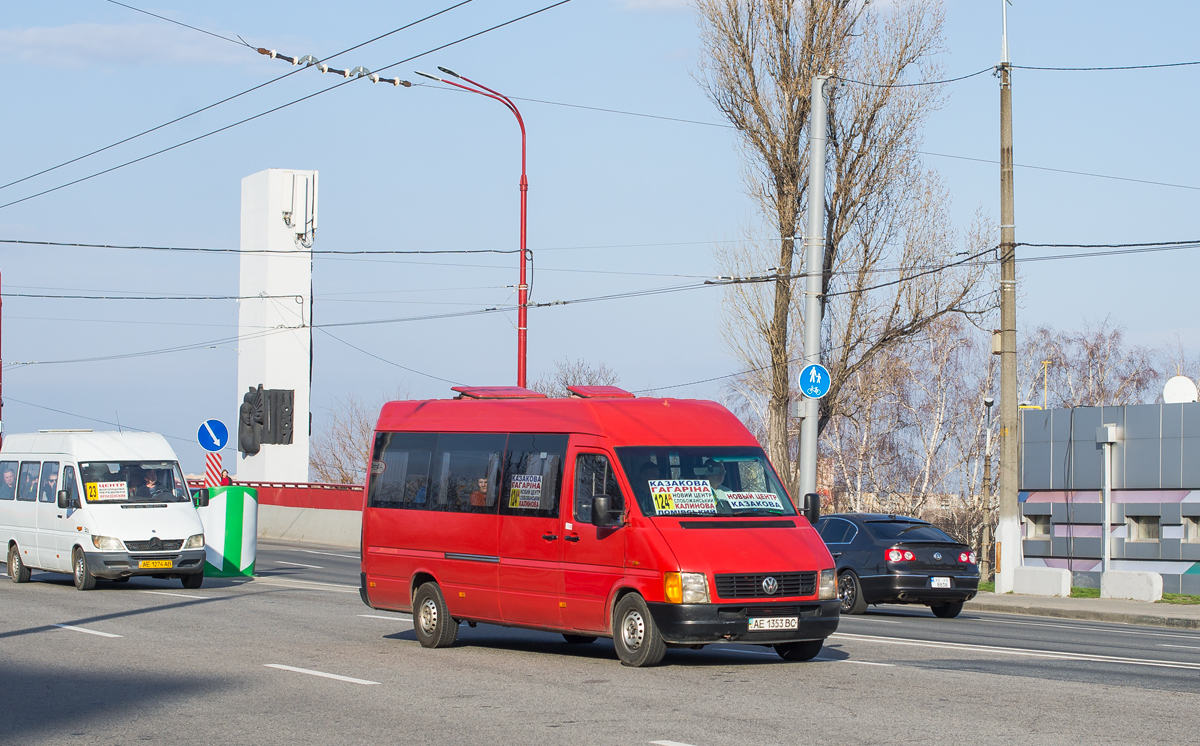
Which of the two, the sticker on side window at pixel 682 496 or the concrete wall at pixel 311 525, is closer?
the sticker on side window at pixel 682 496

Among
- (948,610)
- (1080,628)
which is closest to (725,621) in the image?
(1080,628)

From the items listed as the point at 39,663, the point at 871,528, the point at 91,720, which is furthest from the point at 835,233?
the point at 91,720

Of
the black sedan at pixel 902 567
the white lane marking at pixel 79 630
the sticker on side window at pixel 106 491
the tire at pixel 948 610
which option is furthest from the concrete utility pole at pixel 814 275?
the white lane marking at pixel 79 630

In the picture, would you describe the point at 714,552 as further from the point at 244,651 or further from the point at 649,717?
the point at 244,651

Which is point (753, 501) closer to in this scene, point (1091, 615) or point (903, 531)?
point (903, 531)

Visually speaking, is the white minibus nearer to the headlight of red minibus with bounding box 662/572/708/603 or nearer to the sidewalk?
A: the headlight of red minibus with bounding box 662/572/708/603

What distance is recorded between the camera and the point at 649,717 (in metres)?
9.04

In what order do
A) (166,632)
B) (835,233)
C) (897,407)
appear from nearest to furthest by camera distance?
(166,632)
(835,233)
(897,407)

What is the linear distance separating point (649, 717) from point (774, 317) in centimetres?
2783

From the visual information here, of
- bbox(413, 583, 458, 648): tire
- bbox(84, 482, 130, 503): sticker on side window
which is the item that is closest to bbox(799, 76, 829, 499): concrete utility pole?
bbox(413, 583, 458, 648): tire

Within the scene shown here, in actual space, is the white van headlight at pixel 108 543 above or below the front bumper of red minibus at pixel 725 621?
below

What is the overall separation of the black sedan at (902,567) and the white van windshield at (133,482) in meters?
10.3

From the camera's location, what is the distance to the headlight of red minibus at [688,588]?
1127 centimetres

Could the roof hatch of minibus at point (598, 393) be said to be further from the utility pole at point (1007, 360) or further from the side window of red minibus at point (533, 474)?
the utility pole at point (1007, 360)
